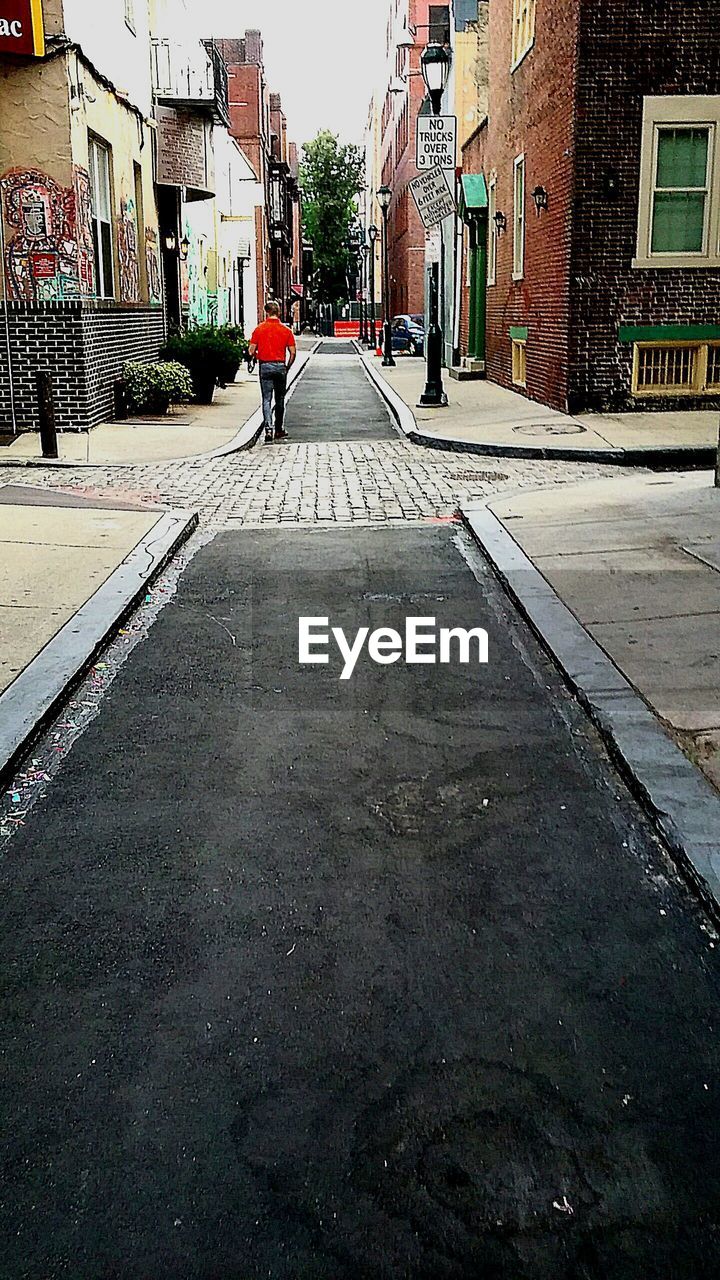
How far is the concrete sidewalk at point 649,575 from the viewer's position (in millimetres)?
5457

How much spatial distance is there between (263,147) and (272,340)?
168 ft

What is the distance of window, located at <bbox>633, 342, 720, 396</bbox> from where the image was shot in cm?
1720

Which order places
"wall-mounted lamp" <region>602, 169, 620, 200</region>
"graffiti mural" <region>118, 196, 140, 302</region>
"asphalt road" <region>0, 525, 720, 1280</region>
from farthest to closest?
"graffiti mural" <region>118, 196, 140, 302</region>, "wall-mounted lamp" <region>602, 169, 620, 200</region>, "asphalt road" <region>0, 525, 720, 1280</region>

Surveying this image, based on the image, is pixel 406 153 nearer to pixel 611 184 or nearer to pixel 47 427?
pixel 611 184

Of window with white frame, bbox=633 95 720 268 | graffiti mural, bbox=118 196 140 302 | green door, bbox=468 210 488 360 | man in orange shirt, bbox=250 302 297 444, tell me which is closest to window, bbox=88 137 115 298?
graffiti mural, bbox=118 196 140 302

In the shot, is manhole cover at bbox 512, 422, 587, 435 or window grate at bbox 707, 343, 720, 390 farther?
window grate at bbox 707, 343, 720, 390

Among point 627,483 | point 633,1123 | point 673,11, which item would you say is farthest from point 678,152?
point 633,1123

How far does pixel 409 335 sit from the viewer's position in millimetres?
48844

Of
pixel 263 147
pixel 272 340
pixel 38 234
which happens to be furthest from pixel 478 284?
pixel 263 147

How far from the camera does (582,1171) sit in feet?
8.30

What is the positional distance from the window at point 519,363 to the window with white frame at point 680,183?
472cm

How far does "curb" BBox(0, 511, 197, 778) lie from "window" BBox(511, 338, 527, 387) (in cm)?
1384

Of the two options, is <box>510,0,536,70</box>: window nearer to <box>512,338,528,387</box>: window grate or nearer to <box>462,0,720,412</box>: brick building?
<box>462,0,720,412</box>: brick building

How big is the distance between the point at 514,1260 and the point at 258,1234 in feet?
1.63
